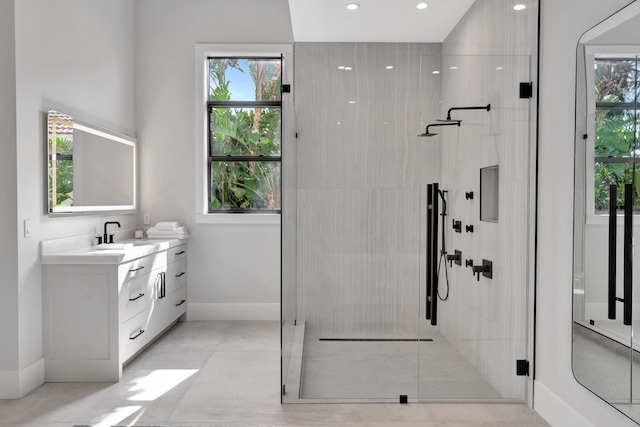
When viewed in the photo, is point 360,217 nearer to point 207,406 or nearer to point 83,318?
point 207,406

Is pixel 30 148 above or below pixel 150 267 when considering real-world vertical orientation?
above

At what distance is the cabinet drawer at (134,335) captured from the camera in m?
3.47

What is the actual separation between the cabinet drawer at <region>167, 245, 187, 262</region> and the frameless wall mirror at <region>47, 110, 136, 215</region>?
62 cm

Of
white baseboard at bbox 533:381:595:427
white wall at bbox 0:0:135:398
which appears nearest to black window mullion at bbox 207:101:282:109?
white wall at bbox 0:0:135:398

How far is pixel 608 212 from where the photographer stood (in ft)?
7.15

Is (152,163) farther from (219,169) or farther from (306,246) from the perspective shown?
(306,246)

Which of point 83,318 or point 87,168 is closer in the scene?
point 83,318

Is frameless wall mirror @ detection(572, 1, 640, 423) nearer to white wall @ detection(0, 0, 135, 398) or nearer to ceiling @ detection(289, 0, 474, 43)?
ceiling @ detection(289, 0, 474, 43)

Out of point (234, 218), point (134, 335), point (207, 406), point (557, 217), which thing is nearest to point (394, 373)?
point (207, 406)

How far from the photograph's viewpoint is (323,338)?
10.0ft

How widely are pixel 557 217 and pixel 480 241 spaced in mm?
497

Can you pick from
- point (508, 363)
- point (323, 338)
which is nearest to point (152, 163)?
point (323, 338)

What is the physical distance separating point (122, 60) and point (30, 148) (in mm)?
1864

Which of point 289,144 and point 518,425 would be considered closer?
point 518,425
